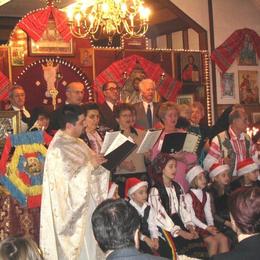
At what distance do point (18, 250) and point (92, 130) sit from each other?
3.94m

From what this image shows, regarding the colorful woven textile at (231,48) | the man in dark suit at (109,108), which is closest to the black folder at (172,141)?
the man in dark suit at (109,108)

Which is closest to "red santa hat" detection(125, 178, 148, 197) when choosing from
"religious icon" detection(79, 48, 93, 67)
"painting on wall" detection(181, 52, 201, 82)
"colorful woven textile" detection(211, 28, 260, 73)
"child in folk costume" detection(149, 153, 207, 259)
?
"child in folk costume" detection(149, 153, 207, 259)

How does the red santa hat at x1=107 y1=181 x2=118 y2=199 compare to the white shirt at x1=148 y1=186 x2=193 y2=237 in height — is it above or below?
above

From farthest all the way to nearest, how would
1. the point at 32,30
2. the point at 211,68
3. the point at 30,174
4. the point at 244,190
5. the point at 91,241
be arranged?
the point at 211,68 → the point at 32,30 → the point at 30,174 → the point at 91,241 → the point at 244,190

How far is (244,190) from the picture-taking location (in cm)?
305

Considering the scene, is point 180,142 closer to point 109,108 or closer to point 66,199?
point 109,108

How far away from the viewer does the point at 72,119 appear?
5191 millimetres

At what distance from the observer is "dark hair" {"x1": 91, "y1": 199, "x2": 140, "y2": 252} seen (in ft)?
9.09

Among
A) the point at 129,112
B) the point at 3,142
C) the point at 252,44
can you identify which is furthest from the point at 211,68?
the point at 3,142

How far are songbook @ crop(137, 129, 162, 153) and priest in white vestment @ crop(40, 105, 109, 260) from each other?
A: 921 mm

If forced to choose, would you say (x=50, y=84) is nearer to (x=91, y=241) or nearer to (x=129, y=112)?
(x=129, y=112)

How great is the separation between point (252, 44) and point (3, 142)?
6.49m

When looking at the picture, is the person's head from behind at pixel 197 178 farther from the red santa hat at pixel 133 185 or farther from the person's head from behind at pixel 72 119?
the person's head from behind at pixel 72 119

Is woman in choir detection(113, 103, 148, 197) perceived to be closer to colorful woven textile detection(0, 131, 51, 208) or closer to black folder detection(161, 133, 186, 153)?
black folder detection(161, 133, 186, 153)
